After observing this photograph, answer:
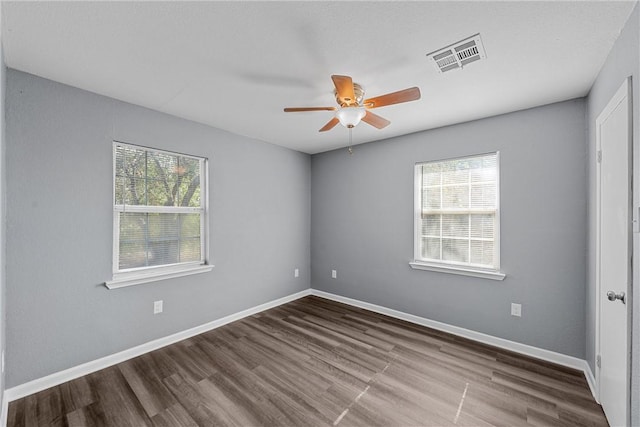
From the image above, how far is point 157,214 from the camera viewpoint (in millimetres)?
2801

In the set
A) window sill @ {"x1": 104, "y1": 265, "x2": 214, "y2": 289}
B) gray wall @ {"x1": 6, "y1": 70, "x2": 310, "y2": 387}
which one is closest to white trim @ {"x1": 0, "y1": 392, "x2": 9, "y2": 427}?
gray wall @ {"x1": 6, "y1": 70, "x2": 310, "y2": 387}

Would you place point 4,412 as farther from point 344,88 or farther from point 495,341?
point 495,341

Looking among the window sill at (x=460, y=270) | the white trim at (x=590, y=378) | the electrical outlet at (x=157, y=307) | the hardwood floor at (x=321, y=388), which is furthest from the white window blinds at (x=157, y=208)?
the white trim at (x=590, y=378)

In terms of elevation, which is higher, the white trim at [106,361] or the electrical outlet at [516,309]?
the electrical outlet at [516,309]

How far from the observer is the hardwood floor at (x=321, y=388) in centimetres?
181

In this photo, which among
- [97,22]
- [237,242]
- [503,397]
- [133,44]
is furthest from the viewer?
[237,242]

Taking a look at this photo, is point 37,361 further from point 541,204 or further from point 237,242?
point 541,204

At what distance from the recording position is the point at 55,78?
2.09m

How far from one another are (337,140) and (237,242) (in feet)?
6.39

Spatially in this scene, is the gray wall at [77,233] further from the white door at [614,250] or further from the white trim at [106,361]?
the white door at [614,250]

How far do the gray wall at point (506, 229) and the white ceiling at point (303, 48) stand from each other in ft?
1.22

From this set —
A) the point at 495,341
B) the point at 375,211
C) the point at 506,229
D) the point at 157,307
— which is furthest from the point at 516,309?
the point at 157,307

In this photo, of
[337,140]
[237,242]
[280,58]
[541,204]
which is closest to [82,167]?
[237,242]

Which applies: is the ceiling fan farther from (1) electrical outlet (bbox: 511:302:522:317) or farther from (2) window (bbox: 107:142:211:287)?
(1) electrical outlet (bbox: 511:302:522:317)
